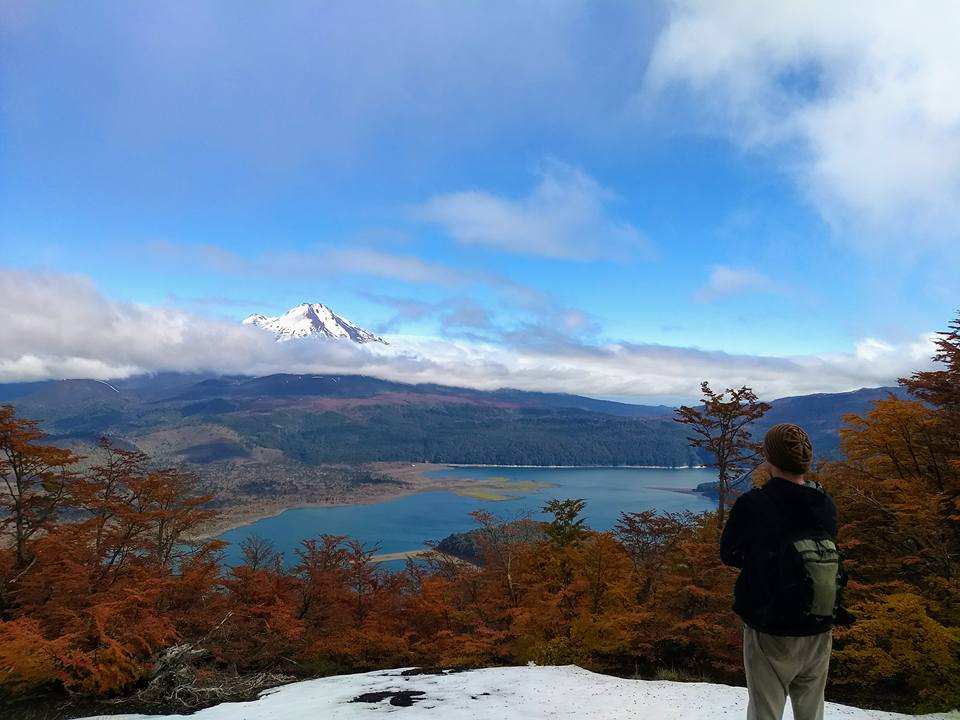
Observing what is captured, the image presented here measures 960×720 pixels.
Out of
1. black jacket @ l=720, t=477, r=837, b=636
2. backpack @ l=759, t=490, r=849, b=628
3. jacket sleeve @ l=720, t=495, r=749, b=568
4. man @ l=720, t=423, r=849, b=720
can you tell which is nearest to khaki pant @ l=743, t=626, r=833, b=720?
man @ l=720, t=423, r=849, b=720

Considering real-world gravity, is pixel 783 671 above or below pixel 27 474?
above

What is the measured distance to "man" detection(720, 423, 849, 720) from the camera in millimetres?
3129

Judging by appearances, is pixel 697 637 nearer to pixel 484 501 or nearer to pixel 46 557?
pixel 46 557

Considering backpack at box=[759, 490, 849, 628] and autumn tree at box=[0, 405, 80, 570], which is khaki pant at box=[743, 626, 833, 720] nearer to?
backpack at box=[759, 490, 849, 628]

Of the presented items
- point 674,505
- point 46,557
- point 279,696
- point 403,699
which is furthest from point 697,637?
point 674,505

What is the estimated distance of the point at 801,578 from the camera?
3.12 m

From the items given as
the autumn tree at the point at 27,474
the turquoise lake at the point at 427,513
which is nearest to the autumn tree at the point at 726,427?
the autumn tree at the point at 27,474

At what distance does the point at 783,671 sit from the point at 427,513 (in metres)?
141

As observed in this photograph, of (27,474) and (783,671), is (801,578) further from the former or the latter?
(27,474)

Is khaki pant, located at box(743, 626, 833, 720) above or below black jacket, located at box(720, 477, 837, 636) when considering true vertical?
below

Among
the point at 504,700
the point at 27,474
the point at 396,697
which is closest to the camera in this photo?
Answer: the point at 504,700

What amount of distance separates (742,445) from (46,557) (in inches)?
778

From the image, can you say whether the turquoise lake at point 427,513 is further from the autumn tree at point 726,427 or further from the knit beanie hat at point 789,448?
the knit beanie hat at point 789,448

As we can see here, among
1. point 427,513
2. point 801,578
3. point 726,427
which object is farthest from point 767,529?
point 427,513
